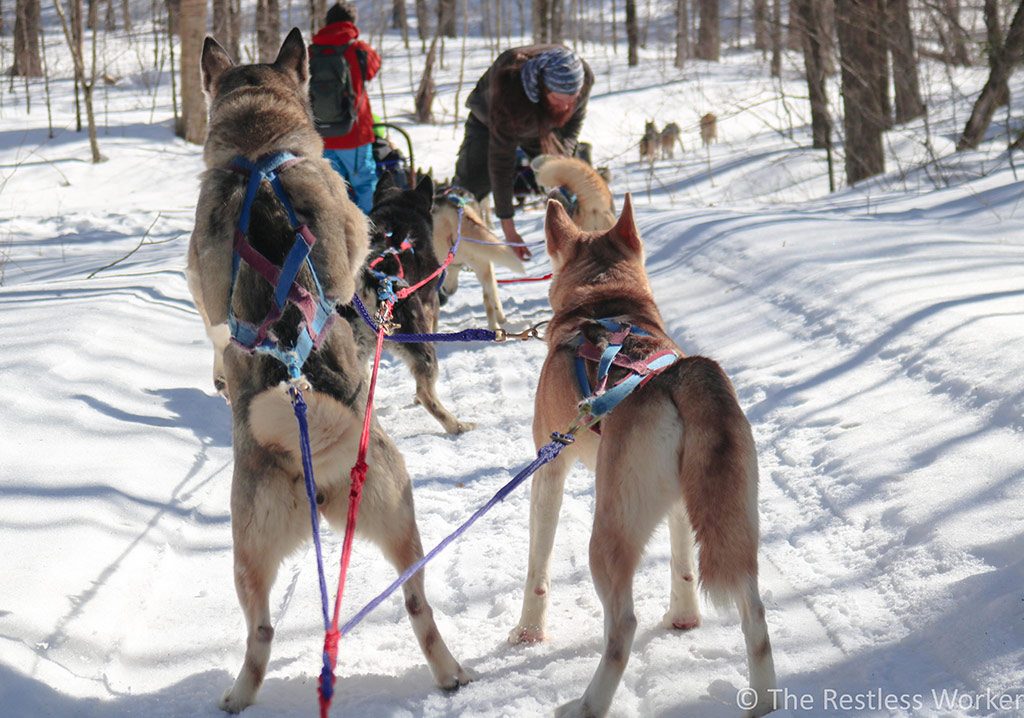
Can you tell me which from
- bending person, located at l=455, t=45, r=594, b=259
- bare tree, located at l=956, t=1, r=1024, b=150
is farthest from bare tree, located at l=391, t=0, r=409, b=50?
bending person, located at l=455, t=45, r=594, b=259

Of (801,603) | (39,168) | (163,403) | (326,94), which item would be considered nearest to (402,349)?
(163,403)

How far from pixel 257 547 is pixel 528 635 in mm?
987

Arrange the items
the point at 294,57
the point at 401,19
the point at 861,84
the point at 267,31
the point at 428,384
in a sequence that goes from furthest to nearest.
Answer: the point at 401,19, the point at 267,31, the point at 861,84, the point at 428,384, the point at 294,57

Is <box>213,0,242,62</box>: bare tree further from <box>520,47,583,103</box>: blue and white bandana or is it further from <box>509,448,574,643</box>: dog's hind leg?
<box>509,448,574,643</box>: dog's hind leg

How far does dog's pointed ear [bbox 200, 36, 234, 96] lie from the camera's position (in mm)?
3451

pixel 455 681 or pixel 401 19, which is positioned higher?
pixel 401 19

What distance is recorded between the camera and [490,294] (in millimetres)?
7207

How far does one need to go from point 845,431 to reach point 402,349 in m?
2.44

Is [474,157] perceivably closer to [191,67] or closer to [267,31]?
[191,67]

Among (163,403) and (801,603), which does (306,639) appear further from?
(163,403)

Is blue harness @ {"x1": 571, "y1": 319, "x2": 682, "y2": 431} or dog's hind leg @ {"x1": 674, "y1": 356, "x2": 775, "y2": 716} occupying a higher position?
blue harness @ {"x1": 571, "y1": 319, "x2": 682, "y2": 431}

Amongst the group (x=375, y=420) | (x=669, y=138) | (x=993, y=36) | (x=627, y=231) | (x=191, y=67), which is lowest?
(x=375, y=420)

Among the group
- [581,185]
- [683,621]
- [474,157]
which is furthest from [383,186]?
[683,621]

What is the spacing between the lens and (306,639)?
309 centimetres
